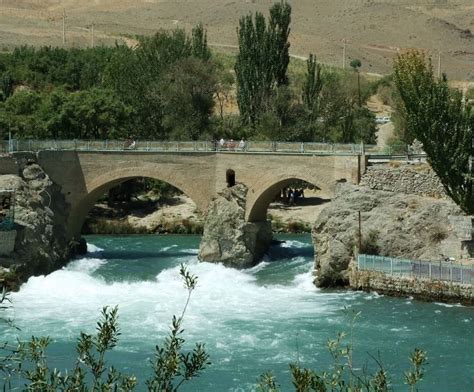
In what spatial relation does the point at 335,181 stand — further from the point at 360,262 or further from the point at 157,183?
the point at 157,183


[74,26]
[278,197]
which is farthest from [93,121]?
[74,26]

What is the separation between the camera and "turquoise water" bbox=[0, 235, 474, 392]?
28375 millimetres

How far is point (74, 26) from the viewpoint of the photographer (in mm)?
139250

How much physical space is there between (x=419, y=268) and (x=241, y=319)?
775 centimetres

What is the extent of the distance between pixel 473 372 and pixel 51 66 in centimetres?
6952

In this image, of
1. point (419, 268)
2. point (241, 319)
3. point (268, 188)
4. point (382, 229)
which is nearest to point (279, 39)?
point (268, 188)

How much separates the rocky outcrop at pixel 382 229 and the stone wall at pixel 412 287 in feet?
4.49

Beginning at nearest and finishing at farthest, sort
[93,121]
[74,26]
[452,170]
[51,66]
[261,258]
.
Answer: [452,170]
[261,258]
[93,121]
[51,66]
[74,26]

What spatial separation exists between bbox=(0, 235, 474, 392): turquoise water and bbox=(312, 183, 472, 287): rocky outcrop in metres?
1.65

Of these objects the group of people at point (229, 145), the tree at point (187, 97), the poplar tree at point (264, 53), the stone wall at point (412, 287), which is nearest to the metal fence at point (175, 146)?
the group of people at point (229, 145)

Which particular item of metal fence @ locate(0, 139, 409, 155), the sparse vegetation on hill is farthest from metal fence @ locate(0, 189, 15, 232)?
the sparse vegetation on hill

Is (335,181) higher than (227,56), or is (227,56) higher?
(227,56)

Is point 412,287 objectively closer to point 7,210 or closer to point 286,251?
point 286,251

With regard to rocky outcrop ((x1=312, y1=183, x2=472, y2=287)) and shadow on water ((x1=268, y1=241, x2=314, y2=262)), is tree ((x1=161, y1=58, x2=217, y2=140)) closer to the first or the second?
shadow on water ((x1=268, y1=241, x2=314, y2=262))
